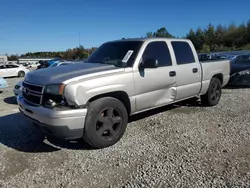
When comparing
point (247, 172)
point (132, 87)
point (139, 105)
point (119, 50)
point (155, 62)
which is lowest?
point (247, 172)

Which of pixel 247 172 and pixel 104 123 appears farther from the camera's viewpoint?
pixel 104 123

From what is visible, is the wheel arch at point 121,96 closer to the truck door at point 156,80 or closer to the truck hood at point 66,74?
the truck door at point 156,80

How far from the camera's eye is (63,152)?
3.55 metres

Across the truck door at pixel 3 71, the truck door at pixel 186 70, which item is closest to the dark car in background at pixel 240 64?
the truck door at pixel 186 70

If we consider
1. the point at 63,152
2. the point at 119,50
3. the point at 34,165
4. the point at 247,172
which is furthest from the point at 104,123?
the point at 247,172

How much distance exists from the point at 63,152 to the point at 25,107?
951mm

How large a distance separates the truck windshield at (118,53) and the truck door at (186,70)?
1.06 metres

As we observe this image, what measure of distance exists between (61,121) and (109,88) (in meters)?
0.91

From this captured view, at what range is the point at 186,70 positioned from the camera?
4961mm

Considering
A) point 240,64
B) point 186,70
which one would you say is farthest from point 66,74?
point 240,64

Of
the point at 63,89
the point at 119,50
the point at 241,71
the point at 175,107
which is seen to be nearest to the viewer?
the point at 63,89

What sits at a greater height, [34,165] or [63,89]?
[63,89]

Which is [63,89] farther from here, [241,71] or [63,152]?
[241,71]

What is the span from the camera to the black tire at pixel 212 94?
234 inches
